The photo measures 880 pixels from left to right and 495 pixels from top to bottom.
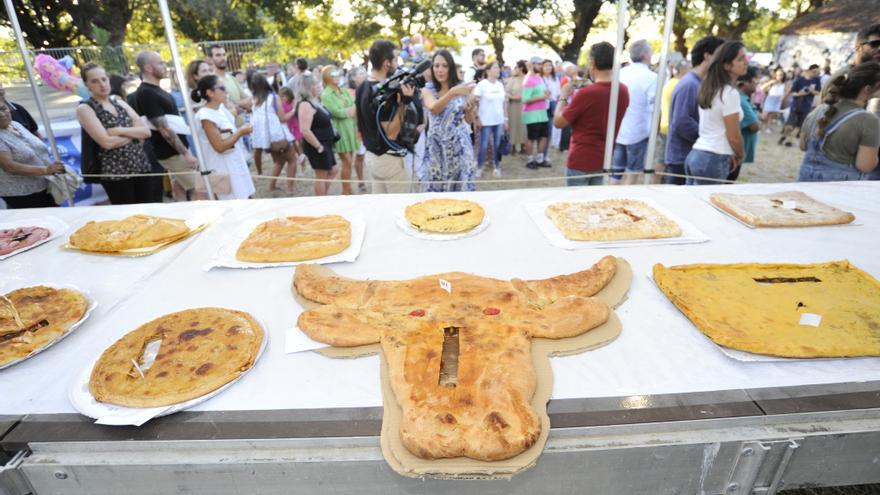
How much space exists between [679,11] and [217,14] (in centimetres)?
2589

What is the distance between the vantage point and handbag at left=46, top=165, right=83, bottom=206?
144 inches

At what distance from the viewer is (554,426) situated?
125cm

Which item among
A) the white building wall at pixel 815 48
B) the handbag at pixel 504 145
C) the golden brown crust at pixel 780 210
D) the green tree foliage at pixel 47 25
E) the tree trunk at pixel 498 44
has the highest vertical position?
the green tree foliage at pixel 47 25

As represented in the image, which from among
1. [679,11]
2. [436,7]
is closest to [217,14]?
[436,7]

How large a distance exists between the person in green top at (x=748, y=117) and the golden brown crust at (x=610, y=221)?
2580 millimetres

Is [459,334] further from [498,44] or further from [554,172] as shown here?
[498,44]

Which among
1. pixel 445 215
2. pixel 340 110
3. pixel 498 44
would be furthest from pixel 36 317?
pixel 498 44

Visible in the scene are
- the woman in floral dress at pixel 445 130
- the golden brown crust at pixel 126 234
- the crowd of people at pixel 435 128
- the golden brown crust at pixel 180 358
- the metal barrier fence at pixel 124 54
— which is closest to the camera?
the golden brown crust at pixel 180 358

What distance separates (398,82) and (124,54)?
12.9 meters

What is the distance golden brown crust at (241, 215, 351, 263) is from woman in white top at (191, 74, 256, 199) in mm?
2219

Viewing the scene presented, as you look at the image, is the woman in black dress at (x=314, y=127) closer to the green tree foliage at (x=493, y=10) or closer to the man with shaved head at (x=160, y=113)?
the man with shaved head at (x=160, y=113)

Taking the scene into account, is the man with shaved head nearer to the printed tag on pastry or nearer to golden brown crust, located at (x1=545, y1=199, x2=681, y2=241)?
golden brown crust, located at (x1=545, y1=199, x2=681, y2=241)

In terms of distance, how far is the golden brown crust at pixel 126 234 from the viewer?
2.30m

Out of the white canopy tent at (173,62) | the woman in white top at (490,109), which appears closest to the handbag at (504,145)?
the woman in white top at (490,109)
